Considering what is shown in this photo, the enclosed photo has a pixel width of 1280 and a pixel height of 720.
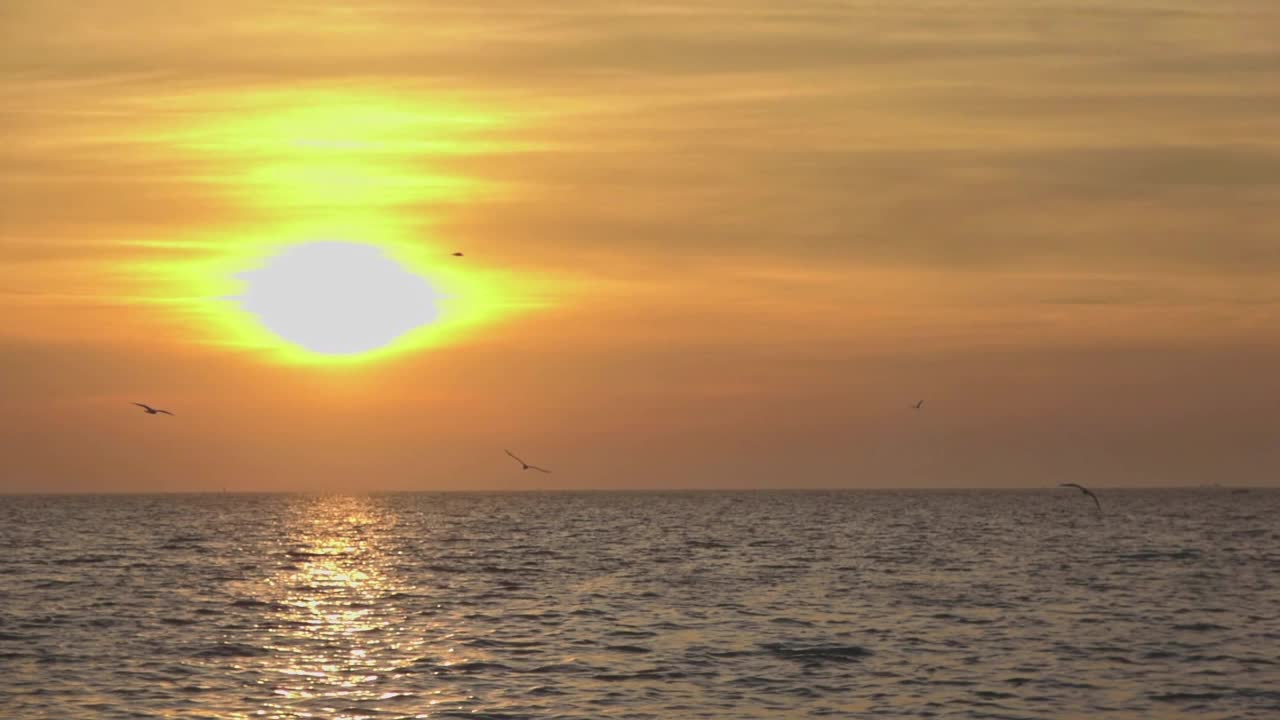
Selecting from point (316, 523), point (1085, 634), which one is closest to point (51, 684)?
point (1085, 634)

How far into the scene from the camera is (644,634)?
4919 cm

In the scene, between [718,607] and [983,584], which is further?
[983,584]

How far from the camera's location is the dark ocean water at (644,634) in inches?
1473

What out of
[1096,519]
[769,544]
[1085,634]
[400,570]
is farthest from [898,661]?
[1096,519]

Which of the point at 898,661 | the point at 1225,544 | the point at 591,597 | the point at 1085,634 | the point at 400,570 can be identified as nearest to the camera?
the point at 898,661

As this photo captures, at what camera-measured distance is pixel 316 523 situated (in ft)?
588

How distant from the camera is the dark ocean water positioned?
37.4 metres

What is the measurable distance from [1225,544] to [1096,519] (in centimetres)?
6525

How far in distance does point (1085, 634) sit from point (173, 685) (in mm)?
28378

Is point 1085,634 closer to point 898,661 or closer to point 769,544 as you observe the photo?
point 898,661

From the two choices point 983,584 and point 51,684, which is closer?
point 51,684

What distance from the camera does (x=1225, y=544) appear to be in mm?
105500

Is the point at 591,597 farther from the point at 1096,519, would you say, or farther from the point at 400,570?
the point at 1096,519

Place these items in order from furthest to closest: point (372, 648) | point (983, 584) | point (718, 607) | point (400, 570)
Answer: point (400, 570)
point (983, 584)
point (718, 607)
point (372, 648)
